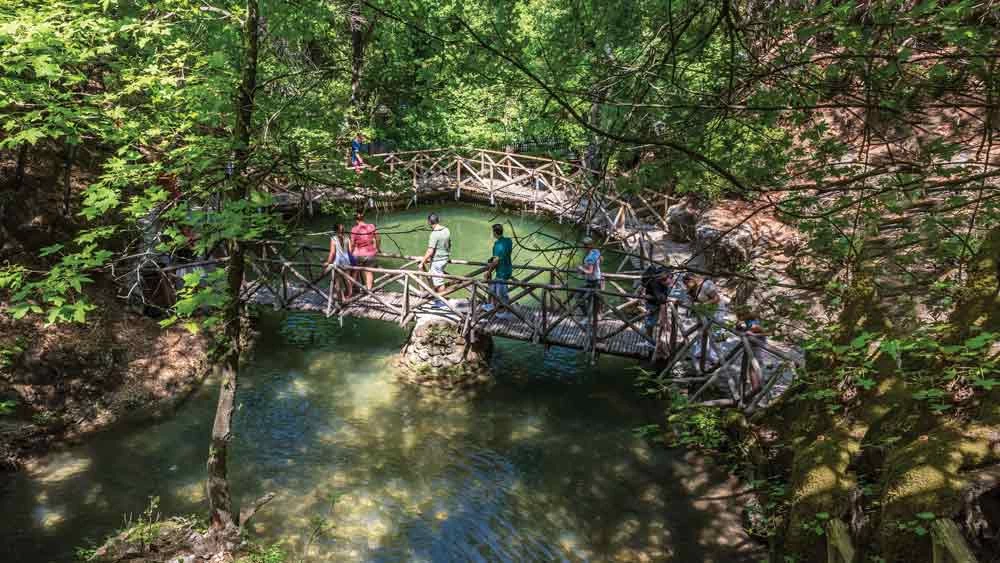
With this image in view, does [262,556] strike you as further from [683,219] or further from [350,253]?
[683,219]

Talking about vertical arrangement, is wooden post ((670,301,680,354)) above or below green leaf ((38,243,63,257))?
below

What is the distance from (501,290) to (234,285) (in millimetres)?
5280

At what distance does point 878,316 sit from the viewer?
579 cm

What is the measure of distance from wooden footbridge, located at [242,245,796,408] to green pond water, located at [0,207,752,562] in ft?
3.23

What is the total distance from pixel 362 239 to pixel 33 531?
5.99 meters

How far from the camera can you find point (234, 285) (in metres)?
5.21

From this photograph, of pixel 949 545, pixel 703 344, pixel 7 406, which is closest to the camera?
pixel 949 545

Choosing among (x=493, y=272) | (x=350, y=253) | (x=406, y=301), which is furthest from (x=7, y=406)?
(x=493, y=272)

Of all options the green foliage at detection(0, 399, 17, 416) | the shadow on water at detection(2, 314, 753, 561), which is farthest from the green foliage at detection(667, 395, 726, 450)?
the green foliage at detection(0, 399, 17, 416)

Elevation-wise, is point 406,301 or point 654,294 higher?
point 654,294

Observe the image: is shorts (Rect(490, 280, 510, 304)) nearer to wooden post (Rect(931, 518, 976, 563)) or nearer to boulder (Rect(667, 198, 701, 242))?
boulder (Rect(667, 198, 701, 242))

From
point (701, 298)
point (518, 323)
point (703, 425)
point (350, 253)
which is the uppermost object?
point (701, 298)

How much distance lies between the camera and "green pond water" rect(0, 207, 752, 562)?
21.1 ft

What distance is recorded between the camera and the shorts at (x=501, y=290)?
959 cm
